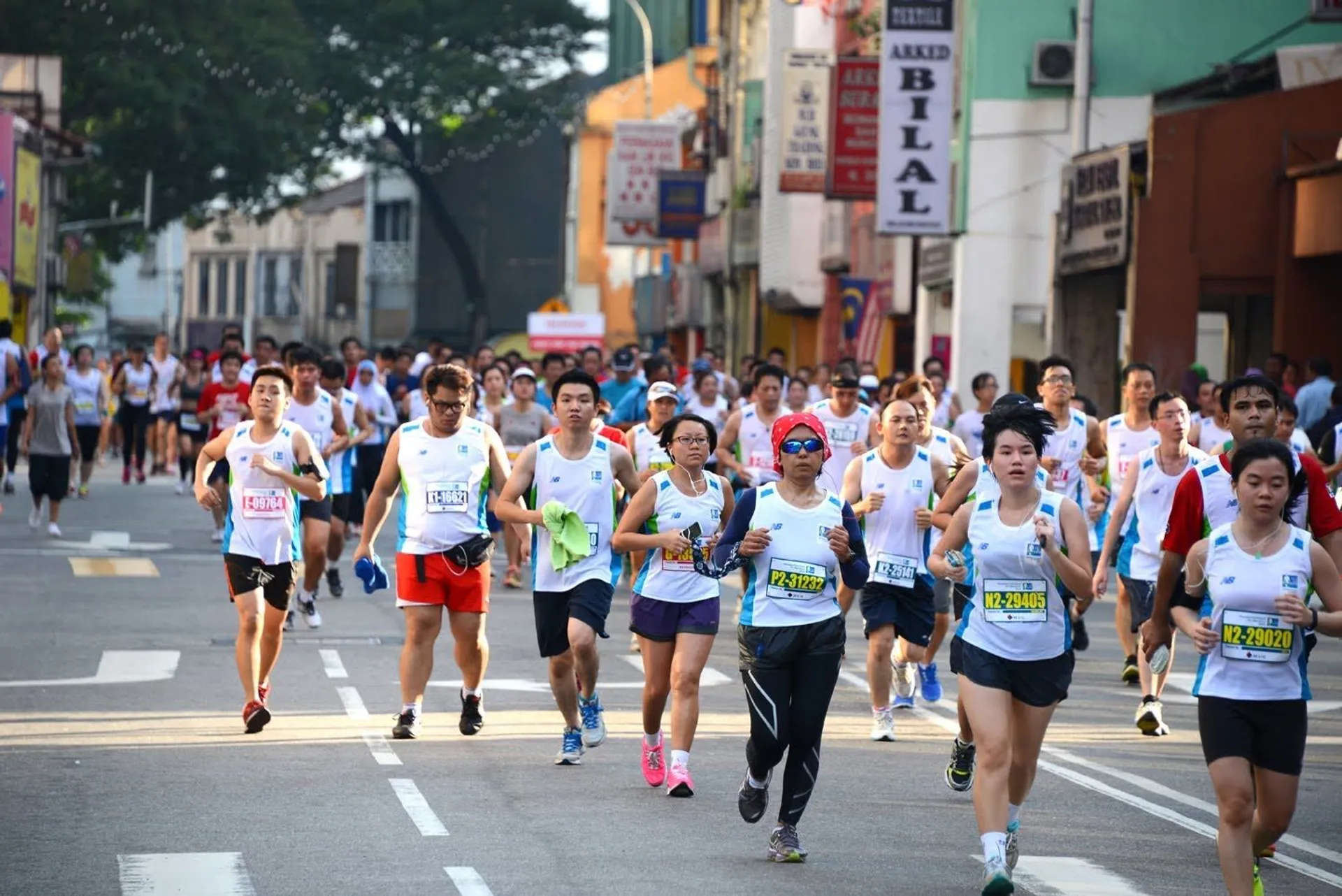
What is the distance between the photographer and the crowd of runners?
28.0 feet

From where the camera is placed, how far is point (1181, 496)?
9.77 metres

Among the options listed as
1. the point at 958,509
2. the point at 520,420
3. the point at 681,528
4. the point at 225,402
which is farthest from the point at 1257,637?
the point at 225,402

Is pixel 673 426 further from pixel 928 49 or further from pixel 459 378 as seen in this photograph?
pixel 928 49

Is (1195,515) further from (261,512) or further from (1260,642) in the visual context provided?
(261,512)

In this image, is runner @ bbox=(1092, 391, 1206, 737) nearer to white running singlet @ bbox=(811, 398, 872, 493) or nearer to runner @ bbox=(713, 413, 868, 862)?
white running singlet @ bbox=(811, 398, 872, 493)

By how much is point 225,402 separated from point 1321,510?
622 inches

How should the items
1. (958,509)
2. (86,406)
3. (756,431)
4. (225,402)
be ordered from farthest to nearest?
1. (86,406)
2. (225,402)
3. (756,431)
4. (958,509)

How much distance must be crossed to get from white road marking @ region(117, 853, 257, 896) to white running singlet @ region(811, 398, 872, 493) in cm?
903

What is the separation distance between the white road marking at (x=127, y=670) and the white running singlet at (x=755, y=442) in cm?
510

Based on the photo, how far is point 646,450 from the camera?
18969mm

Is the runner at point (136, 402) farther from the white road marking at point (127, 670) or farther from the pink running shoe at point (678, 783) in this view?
the pink running shoe at point (678, 783)

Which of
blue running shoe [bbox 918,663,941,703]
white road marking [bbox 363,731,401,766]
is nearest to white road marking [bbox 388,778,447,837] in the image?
white road marking [bbox 363,731,401,766]

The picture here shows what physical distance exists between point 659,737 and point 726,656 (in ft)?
→ 18.2

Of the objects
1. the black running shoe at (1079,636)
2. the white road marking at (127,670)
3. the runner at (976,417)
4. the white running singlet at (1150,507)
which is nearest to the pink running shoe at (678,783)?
the white running singlet at (1150,507)
